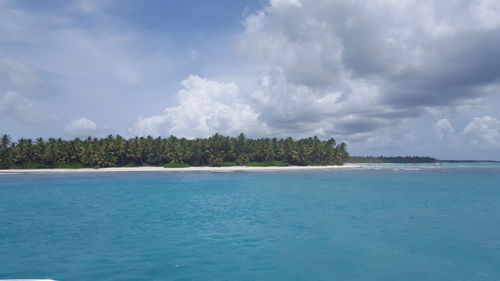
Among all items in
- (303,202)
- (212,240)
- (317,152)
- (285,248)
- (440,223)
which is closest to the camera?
(285,248)

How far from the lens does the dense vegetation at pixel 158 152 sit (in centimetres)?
9225

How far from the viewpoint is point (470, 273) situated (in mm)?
10984

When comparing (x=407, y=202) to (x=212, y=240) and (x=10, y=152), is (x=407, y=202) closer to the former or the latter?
(x=212, y=240)

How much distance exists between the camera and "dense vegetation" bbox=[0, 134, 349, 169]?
92.2 metres

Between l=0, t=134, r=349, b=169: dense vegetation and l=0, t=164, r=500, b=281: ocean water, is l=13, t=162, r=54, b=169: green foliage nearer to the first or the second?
l=0, t=134, r=349, b=169: dense vegetation

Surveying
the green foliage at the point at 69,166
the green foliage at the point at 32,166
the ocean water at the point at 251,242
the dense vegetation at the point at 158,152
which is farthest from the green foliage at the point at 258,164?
A: the ocean water at the point at 251,242

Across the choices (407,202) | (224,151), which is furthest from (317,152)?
(407,202)

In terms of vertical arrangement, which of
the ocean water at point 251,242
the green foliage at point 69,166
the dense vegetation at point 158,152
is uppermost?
the dense vegetation at point 158,152

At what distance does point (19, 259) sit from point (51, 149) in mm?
94772

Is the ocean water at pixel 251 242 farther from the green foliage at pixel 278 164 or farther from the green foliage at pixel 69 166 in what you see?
the green foliage at pixel 278 164

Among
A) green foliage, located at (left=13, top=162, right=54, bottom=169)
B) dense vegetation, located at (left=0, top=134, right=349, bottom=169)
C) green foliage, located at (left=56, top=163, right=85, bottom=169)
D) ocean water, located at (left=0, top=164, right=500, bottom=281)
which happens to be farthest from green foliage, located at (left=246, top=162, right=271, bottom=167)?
ocean water, located at (left=0, top=164, right=500, bottom=281)

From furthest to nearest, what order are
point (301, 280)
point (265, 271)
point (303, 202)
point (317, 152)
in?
1. point (317, 152)
2. point (303, 202)
3. point (265, 271)
4. point (301, 280)

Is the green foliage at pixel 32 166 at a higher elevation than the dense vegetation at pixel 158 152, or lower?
lower

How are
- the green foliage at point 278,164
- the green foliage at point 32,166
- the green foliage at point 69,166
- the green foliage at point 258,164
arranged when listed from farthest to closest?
the green foliage at point 278,164 < the green foliage at point 258,164 < the green foliage at point 32,166 < the green foliage at point 69,166
